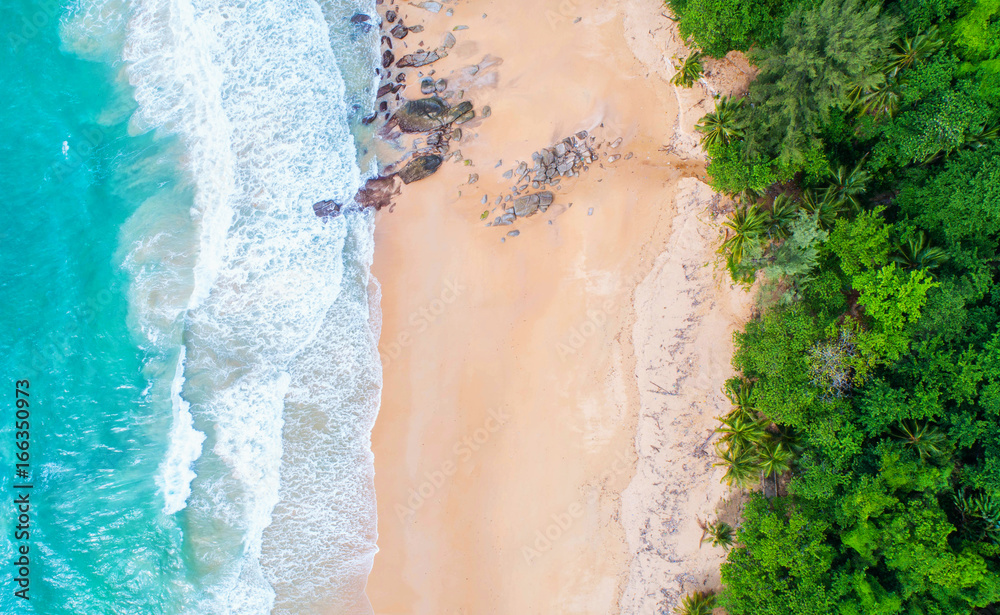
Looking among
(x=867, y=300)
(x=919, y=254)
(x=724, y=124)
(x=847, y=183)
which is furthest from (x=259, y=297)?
(x=919, y=254)

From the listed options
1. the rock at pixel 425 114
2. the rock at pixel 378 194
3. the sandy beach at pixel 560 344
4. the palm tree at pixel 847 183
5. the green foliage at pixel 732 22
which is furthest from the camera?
the rock at pixel 378 194

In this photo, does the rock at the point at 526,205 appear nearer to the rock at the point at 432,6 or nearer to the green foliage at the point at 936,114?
the rock at the point at 432,6

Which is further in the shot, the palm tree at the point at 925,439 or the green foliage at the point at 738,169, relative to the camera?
the green foliage at the point at 738,169

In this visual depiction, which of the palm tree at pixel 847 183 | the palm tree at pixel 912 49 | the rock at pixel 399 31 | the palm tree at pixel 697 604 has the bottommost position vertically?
the palm tree at pixel 697 604

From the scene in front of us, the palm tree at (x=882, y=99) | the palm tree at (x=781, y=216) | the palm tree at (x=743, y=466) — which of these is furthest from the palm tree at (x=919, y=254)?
the palm tree at (x=743, y=466)

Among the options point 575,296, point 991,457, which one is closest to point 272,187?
point 575,296

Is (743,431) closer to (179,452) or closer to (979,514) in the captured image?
(979,514)
